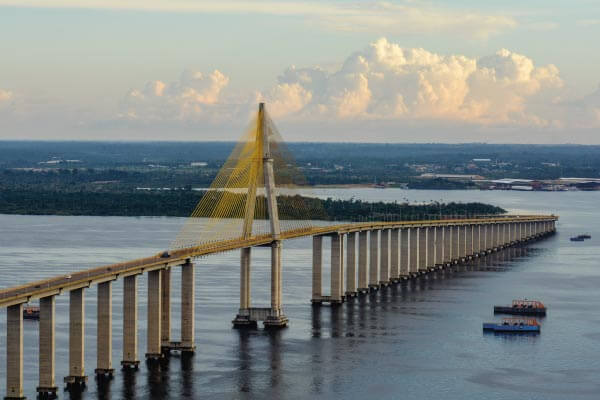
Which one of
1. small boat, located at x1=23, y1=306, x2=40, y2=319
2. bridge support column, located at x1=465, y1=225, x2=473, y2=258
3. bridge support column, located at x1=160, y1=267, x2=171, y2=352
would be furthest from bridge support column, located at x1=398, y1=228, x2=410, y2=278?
bridge support column, located at x1=160, y1=267, x2=171, y2=352

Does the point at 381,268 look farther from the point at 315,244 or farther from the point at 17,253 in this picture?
the point at 17,253

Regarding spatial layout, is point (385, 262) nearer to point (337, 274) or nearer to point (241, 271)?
point (337, 274)

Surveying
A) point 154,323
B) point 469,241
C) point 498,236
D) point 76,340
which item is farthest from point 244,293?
point 498,236

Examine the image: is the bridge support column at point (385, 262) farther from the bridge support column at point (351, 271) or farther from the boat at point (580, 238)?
the boat at point (580, 238)

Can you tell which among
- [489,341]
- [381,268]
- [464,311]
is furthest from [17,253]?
[489,341]

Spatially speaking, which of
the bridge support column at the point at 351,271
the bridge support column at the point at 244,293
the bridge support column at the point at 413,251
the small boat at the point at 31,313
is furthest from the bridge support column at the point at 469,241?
the small boat at the point at 31,313

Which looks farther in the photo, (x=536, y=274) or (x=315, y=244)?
(x=536, y=274)
